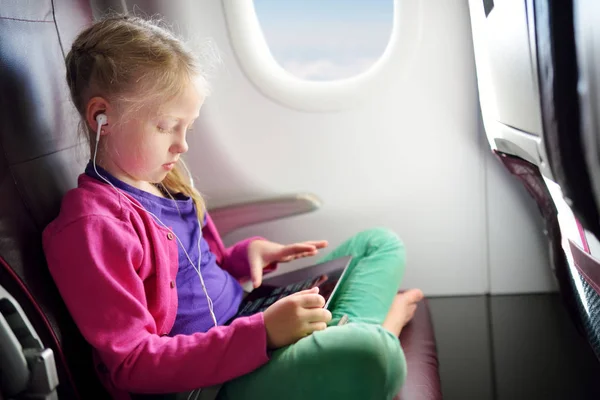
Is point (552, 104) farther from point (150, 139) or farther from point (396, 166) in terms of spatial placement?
point (396, 166)

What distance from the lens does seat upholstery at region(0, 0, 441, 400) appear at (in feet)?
3.14

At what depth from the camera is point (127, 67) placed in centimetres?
104

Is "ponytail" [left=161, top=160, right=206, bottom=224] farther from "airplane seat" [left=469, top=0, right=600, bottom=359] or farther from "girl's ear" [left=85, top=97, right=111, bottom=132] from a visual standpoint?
"airplane seat" [left=469, top=0, right=600, bottom=359]

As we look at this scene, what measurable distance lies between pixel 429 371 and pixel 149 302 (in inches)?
21.5

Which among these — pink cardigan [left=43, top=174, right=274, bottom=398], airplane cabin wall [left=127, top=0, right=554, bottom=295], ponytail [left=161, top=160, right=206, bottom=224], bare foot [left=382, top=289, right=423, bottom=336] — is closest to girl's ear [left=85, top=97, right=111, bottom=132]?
pink cardigan [left=43, top=174, right=274, bottom=398]

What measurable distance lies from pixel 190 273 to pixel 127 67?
373 mm

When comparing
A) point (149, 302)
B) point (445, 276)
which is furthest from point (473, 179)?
point (149, 302)

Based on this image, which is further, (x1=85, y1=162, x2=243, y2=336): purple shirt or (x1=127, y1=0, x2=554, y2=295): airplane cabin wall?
(x1=127, y1=0, x2=554, y2=295): airplane cabin wall

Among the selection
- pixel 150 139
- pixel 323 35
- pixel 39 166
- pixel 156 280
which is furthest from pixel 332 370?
pixel 323 35

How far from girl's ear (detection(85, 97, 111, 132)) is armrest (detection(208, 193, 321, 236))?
2.11 feet

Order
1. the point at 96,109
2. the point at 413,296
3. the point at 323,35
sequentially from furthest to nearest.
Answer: the point at 323,35
the point at 413,296
the point at 96,109

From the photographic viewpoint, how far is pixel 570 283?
52.4 inches

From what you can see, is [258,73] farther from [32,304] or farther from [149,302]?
[32,304]

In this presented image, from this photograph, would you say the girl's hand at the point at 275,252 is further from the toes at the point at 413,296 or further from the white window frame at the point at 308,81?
the white window frame at the point at 308,81
